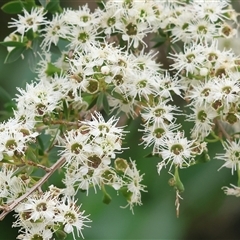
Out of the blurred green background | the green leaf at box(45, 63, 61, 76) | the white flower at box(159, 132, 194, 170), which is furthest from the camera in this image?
the blurred green background

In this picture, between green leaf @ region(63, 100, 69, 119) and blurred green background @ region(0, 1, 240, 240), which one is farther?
blurred green background @ region(0, 1, 240, 240)

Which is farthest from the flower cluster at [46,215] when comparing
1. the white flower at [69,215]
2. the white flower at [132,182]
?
the white flower at [132,182]

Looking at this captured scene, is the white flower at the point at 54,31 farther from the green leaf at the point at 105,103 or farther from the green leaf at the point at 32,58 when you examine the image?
the green leaf at the point at 105,103

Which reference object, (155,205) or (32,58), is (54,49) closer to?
(32,58)

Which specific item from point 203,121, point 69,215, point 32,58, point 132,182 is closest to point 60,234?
point 69,215

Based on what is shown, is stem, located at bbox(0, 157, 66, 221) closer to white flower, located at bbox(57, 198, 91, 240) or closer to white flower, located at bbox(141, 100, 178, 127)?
white flower, located at bbox(57, 198, 91, 240)

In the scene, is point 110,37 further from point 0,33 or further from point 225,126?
point 0,33

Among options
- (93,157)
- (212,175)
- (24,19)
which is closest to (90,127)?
(93,157)

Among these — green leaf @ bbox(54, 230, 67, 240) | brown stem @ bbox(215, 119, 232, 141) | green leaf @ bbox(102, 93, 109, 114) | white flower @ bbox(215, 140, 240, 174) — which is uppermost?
green leaf @ bbox(102, 93, 109, 114)

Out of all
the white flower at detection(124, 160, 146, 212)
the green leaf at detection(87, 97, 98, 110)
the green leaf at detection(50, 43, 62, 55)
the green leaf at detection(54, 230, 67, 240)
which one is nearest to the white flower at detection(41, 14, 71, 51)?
the green leaf at detection(50, 43, 62, 55)
